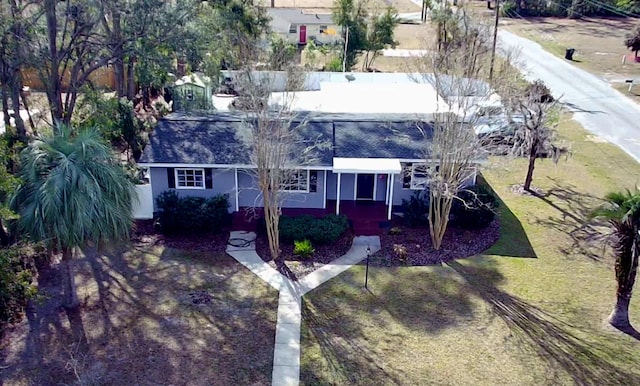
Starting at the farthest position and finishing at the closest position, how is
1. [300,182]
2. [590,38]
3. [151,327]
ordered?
1. [590,38]
2. [300,182]
3. [151,327]

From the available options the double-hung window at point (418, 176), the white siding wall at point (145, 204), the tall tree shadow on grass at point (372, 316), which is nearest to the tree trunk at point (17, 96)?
the white siding wall at point (145, 204)

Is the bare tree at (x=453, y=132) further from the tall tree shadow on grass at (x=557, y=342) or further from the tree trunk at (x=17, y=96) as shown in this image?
the tree trunk at (x=17, y=96)

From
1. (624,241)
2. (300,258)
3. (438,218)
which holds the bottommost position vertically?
(300,258)

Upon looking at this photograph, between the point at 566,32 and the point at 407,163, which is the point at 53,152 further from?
the point at 566,32

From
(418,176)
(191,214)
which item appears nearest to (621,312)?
(418,176)

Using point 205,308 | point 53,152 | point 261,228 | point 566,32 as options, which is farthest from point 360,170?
point 566,32

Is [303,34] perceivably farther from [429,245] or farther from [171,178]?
[429,245]
